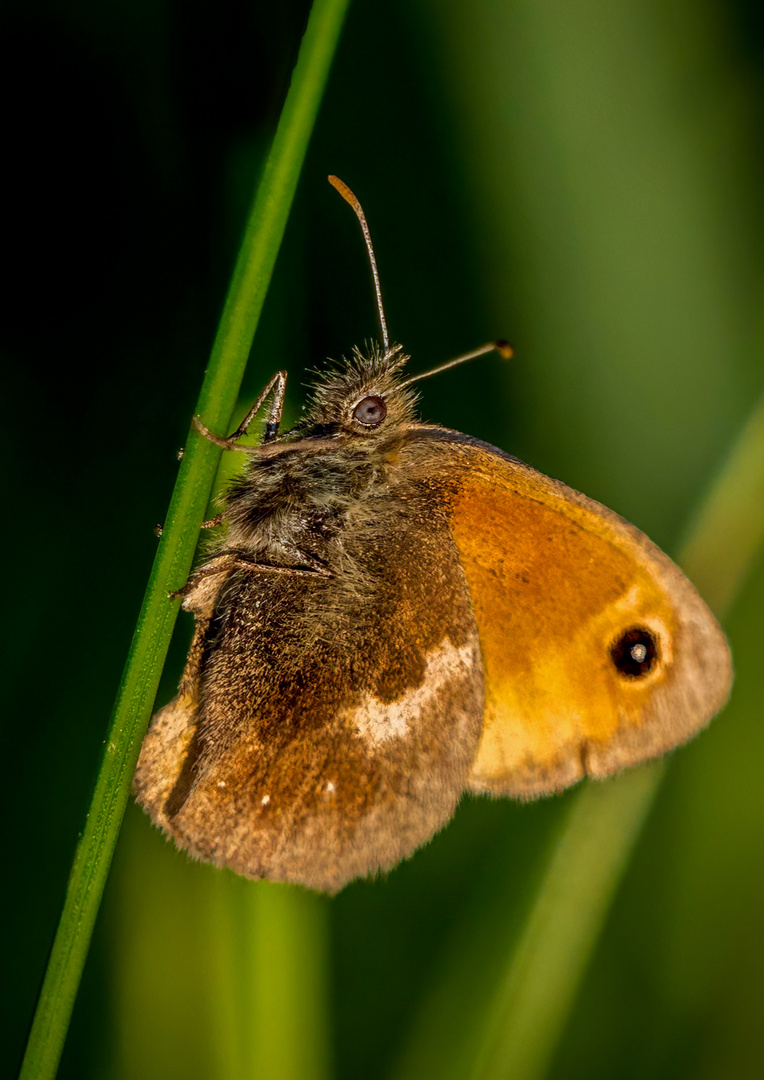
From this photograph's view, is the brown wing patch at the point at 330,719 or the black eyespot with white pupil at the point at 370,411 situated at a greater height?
the black eyespot with white pupil at the point at 370,411

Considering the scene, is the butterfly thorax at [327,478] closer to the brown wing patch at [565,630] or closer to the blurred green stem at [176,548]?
the brown wing patch at [565,630]

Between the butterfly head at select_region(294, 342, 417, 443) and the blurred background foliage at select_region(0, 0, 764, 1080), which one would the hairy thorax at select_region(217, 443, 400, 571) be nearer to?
the butterfly head at select_region(294, 342, 417, 443)

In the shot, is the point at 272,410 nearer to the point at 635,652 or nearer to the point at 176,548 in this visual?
the point at 176,548

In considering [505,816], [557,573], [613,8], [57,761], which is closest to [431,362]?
[557,573]

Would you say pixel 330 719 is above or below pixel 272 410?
below

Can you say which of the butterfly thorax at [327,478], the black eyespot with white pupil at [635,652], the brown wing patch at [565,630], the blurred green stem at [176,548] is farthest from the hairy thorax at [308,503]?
the black eyespot with white pupil at [635,652]

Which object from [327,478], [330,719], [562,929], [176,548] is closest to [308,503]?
[327,478]
